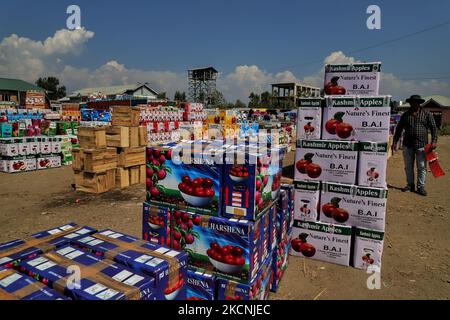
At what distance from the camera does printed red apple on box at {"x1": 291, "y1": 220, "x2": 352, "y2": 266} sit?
188 inches

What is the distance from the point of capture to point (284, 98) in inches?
2940

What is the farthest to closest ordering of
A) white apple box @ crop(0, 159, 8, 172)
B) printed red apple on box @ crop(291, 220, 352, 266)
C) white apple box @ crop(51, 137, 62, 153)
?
white apple box @ crop(51, 137, 62, 153) → white apple box @ crop(0, 159, 8, 172) → printed red apple on box @ crop(291, 220, 352, 266)

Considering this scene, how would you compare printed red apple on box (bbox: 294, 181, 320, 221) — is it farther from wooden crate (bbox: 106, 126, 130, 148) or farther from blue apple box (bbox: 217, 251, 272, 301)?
wooden crate (bbox: 106, 126, 130, 148)

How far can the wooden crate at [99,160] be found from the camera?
8.93m

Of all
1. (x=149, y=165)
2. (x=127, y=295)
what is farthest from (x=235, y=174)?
(x=127, y=295)

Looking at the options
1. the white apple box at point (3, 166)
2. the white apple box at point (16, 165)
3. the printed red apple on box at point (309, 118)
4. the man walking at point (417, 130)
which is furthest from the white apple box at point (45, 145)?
the man walking at point (417, 130)

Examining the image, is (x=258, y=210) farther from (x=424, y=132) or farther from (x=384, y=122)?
(x=424, y=132)

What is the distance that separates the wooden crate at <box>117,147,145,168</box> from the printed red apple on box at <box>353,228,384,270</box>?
7321mm

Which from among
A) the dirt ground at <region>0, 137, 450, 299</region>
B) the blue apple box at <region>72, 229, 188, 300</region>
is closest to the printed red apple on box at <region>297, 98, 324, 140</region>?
the dirt ground at <region>0, 137, 450, 299</region>

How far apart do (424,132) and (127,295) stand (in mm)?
8538

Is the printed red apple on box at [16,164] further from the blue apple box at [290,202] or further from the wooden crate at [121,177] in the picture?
the blue apple box at [290,202]

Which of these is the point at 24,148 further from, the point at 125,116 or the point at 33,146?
the point at 125,116

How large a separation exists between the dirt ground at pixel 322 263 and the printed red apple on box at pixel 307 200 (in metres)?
0.74

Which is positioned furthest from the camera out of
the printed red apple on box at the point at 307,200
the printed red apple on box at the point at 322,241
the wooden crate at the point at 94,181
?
the wooden crate at the point at 94,181
